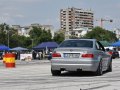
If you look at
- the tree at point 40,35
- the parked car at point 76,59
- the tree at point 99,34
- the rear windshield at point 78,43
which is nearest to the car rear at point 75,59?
the parked car at point 76,59

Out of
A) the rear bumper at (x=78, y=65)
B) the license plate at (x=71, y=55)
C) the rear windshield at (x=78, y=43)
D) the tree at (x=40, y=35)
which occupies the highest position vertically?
the tree at (x=40, y=35)

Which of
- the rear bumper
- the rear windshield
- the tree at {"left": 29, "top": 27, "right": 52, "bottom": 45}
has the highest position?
the tree at {"left": 29, "top": 27, "right": 52, "bottom": 45}

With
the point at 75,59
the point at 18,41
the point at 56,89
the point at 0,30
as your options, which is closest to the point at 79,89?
the point at 56,89

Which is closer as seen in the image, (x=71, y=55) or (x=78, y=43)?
(x=71, y=55)

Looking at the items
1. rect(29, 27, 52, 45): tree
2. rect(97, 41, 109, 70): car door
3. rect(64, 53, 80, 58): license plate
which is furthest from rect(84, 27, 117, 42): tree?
rect(64, 53, 80, 58): license plate

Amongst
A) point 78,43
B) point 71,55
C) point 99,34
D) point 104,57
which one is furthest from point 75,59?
point 99,34

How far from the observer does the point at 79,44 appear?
17359 millimetres

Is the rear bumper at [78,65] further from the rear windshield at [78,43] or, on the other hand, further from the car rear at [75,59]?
the rear windshield at [78,43]

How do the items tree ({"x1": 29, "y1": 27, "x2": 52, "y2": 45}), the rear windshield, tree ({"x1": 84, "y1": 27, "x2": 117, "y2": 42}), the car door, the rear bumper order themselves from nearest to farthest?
the rear bumper → the rear windshield → the car door → tree ({"x1": 29, "y1": 27, "x2": 52, "y2": 45}) → tree ({"x1": 84, "y1": 27, "x2": 117, "y2": 42})

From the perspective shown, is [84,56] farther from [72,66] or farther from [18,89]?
[18,89]

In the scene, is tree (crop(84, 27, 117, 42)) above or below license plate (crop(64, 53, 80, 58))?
above

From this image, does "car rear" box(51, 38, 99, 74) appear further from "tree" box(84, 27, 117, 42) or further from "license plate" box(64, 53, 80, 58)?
"tree" box(84, 27, 117, 42)

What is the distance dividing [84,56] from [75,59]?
1.19ft

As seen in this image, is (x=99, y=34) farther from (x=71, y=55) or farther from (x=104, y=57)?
A: (x=71, y=55)
